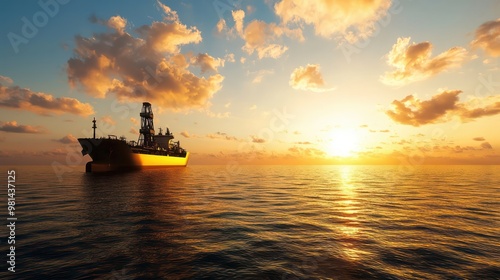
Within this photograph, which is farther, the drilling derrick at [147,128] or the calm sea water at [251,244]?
the drilling derrick at [147,128]

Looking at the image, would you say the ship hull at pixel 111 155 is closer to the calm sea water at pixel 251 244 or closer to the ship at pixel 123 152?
the ship at pixel 123 152

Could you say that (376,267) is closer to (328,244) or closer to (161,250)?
(328,244)

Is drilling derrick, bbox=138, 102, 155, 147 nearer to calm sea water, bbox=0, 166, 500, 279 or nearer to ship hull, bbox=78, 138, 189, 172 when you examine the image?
ship hull, bbox=78, 138, 189, 172

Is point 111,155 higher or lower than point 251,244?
higher

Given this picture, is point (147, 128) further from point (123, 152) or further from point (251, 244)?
point (251, 244)

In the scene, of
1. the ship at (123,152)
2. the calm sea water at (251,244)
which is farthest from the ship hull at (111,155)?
the calm sea water at (251,244)

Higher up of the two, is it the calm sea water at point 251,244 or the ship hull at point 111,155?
the ship hull at point 111,155

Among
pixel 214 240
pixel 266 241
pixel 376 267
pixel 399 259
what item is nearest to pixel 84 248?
pixel 214 240

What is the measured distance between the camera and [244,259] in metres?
9.32

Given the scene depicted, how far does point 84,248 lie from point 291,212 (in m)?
13.0

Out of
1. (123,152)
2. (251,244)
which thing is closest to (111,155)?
(123,152)

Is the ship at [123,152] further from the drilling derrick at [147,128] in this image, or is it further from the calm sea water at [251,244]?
the calm sea water at [251,244]

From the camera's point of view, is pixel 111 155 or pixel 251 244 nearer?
pixel 251 244

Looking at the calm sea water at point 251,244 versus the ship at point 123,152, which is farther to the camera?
the ship at point 123,152
